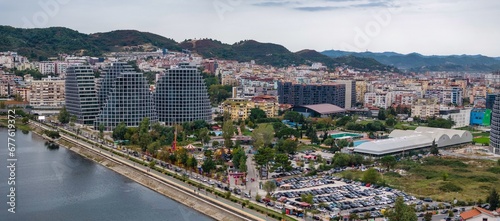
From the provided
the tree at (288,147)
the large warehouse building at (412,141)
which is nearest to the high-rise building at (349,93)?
the large warehouse building at (412,141)

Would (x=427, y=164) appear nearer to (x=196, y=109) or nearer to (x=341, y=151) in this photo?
(x=341, y=151)

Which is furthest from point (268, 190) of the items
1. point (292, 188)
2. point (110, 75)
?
point (110, 75)

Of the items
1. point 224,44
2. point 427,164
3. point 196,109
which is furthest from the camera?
point 224,44

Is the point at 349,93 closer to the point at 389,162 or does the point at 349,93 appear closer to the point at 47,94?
the point at 47,94

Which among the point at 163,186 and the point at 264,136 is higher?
the point at 264,136

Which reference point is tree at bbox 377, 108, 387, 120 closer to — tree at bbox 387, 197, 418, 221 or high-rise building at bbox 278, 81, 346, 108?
high-rise building at bbox 278, 81, 346, 108

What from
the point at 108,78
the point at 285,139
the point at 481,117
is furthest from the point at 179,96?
the point at 481,117
